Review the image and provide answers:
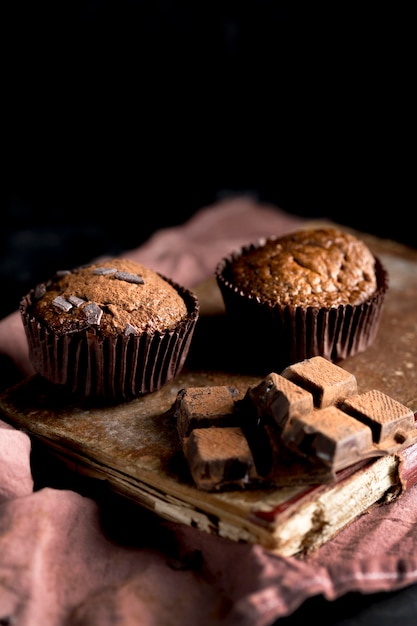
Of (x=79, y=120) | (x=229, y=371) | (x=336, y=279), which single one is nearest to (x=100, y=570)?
(x=229, y=371)

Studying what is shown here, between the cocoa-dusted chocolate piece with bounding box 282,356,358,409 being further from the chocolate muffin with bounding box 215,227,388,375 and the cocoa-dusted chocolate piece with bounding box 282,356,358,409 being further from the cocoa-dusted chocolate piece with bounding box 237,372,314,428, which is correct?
the chocolate muffin with bounding box 215,227,388,375

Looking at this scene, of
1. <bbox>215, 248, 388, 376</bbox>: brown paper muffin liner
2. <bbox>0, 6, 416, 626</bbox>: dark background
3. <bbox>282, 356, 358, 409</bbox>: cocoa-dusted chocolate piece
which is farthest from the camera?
<bbox>0, 6, 416, 626</bbox>: dark background

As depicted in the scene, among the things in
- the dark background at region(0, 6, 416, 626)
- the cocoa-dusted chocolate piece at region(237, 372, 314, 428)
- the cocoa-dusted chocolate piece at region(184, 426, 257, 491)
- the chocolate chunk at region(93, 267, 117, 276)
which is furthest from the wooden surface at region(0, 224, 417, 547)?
the dark background at region(0, 6, 416, 626)

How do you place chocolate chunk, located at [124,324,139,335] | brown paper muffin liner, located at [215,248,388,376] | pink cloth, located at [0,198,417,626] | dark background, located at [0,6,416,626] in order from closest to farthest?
1. pink cloth, located at [0,198,417,626]
2. chocolate chunk, located at [124,324,139,335]
3. brown paper muffin liner, located at [215,248,388,376]
4. dark background, located at [0,6,416,626]

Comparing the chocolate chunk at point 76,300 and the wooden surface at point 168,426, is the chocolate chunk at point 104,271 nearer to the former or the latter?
the chocolate chunk at point 76,300

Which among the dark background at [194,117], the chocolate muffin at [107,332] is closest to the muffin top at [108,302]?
the chocolate muffin at [107,332]

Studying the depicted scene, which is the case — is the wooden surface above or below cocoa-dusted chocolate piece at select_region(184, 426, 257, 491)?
below

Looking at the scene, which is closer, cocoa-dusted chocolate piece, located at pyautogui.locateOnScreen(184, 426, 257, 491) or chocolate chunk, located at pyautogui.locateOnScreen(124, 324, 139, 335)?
cocoa-dusted chocolate piece, located at pyautogui.locateOnScreen(184, 426, 257, 491)
